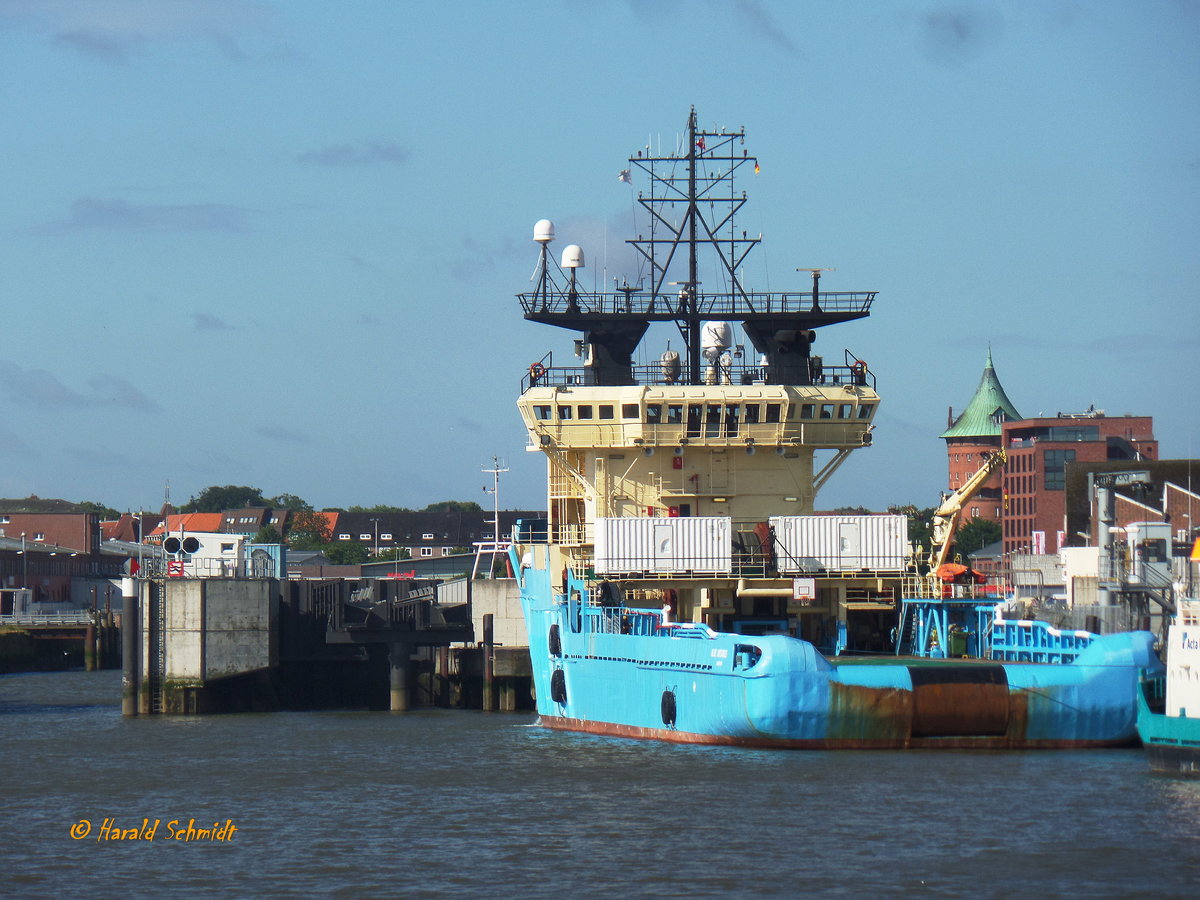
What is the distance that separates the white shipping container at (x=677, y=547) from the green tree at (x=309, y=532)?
469 ft

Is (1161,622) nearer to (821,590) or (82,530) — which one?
(821,590)

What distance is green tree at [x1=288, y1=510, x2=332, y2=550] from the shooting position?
7306 inches

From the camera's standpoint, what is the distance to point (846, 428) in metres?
45.2

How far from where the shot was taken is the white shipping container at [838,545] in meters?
41.3

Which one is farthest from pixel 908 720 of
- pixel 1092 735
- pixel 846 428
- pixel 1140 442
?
pixel 1140 442

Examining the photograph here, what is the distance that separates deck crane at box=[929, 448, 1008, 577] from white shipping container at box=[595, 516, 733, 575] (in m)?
6.11

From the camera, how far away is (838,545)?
41375 millimetres

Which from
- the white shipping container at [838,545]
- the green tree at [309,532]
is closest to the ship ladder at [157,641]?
the white shipping container at [838,545]

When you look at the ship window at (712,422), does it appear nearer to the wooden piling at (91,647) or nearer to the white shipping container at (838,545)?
the white shipping container at (838,545)

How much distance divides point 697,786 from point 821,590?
10965mm

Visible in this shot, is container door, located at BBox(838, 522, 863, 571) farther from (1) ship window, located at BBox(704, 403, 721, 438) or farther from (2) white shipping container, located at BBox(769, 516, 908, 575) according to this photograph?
(1) ship window, located at BBox(704, 403, 721, 438)

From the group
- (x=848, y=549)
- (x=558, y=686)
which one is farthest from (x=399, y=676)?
(x=848, y=549)

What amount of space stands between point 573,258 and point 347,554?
110m

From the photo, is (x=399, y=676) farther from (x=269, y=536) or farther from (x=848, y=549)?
(x=269, y=536)
